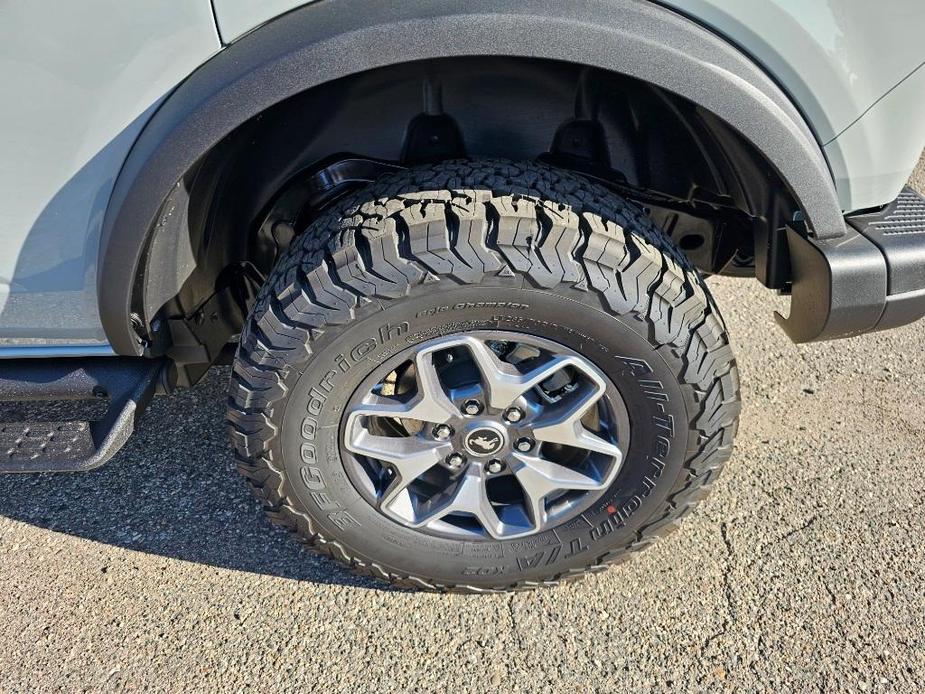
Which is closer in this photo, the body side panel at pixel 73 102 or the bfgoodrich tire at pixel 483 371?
the body side panel at pixel 73 102

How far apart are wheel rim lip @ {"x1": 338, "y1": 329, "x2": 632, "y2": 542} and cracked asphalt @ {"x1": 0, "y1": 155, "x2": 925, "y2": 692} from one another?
0.86ft

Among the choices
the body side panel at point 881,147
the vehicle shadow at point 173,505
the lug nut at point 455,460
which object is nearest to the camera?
the body side panel at point 881,147

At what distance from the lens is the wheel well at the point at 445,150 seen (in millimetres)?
1783

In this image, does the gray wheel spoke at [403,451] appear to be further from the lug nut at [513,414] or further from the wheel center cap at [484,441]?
the lug nut at [513,414]

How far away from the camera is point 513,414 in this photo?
188 centimetres

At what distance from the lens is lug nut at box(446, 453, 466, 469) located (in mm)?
1945

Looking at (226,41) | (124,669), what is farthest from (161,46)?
(124,669)

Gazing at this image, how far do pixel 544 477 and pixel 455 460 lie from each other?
0.23m

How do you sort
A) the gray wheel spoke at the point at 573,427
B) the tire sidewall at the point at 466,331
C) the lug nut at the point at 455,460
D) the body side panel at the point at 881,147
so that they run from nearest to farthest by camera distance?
the body side panel at the point at 881,147 → the tire sidewall at the point at 466,331 → the gray wheel spoke at the point at 573,427 → the lug nut at the point at 455,460

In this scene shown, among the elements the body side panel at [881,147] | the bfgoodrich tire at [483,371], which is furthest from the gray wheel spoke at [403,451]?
the body side panel at [881,147]

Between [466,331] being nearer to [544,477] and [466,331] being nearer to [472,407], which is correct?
[472,407]

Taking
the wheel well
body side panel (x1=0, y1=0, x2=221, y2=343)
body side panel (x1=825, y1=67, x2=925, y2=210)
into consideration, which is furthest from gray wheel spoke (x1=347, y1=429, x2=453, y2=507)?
body side panel (x1=825, y1=67, x2=925, y2=210)

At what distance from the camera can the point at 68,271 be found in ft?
5.72

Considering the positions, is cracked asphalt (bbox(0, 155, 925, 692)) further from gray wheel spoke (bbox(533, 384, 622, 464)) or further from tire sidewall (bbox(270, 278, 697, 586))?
gray wheel spoke (bbox(533, 384, 622, 464))
